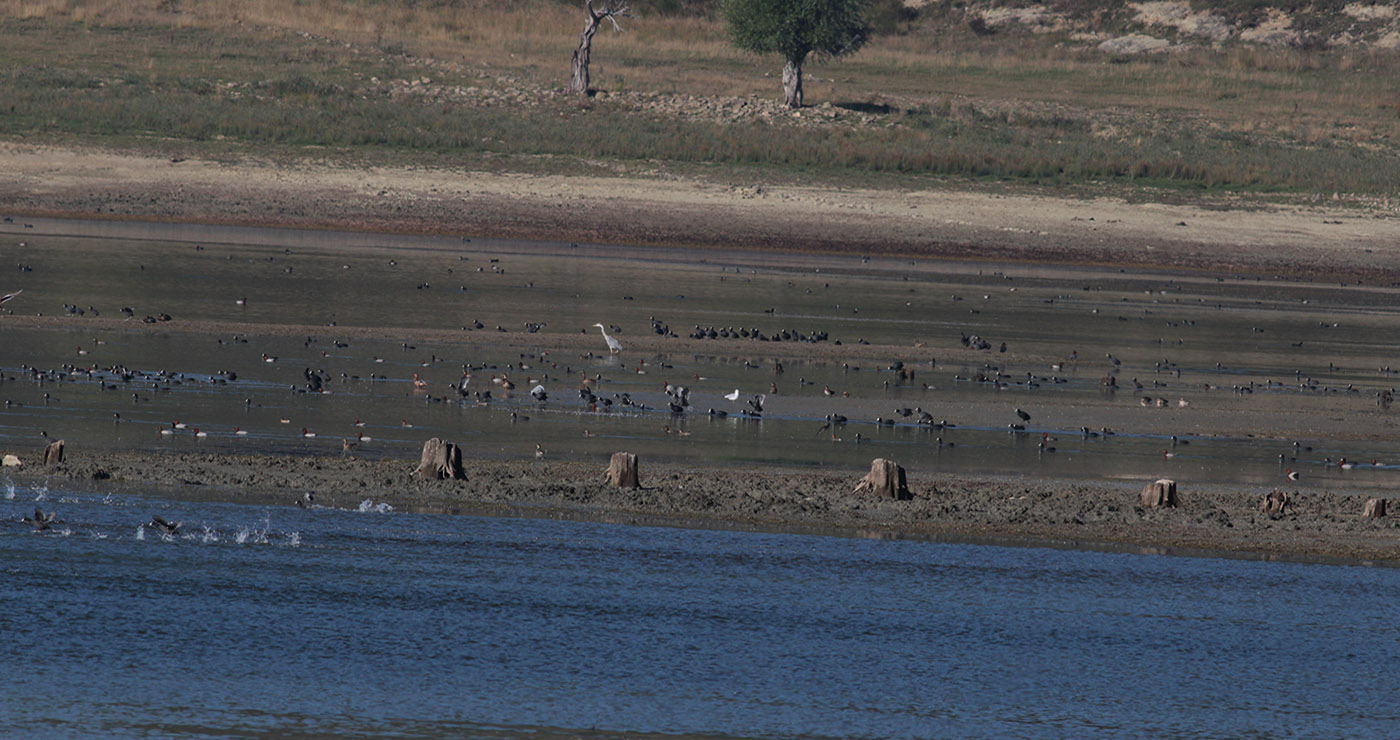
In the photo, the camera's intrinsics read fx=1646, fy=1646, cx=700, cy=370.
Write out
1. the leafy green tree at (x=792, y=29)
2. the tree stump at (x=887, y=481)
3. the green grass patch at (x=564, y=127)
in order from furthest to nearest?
1. the leafy green tree at (x=792, y=29)
2. the green grass patch at (x=564, y=127)
3. the tree stump at (x=887, y=481)

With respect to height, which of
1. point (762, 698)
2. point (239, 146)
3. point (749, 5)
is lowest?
point (762, 698)

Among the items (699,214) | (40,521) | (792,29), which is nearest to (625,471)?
(40,521)

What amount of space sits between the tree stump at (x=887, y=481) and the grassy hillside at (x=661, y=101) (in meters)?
28.8

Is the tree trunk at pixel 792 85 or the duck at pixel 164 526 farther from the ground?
the tree trunk at pixel 792 85

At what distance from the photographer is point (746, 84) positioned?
60062 millimetres

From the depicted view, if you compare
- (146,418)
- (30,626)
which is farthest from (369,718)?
(146,418)

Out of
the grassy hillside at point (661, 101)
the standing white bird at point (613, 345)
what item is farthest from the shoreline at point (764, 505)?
the grassy hillside at point (661, 101)

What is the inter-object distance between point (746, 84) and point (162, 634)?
49.7 meters

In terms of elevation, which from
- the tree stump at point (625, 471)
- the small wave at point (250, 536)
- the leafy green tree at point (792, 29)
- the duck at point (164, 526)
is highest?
the leafy green tree at point (792, 29)

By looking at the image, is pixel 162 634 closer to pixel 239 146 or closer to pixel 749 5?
pixel 239 146

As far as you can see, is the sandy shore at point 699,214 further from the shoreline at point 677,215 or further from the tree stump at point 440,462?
the tree stump at point 440,462

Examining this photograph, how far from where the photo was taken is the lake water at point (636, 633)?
11188 mm

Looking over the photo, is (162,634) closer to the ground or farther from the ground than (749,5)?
closer to the ground

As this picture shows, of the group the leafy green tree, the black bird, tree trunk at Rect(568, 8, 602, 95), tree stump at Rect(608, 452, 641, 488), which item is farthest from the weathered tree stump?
tree trunk at Rect(568, 8, 602, 95)
